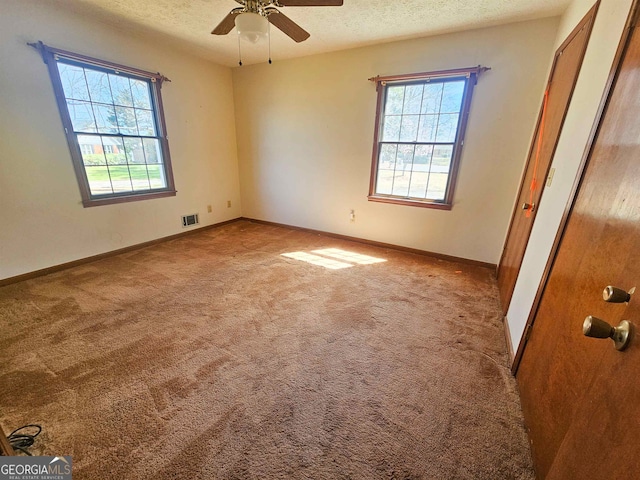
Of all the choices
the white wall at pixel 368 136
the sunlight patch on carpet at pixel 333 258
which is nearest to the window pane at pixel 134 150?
the white wall at pixel 368 136

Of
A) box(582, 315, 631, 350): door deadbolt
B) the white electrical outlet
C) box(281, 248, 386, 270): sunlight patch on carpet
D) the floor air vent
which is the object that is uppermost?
the white electrical outlet

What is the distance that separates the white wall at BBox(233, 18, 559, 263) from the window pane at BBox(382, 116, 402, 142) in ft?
0.64

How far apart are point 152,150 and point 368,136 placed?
2875 millimetres

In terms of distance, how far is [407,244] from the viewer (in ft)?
11.7

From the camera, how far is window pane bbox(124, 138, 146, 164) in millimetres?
3205

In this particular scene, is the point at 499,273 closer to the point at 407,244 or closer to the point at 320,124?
the point at 407,244

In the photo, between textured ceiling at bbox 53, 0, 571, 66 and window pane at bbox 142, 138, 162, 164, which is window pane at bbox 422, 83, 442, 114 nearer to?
textured ceiling at bbox 53, 0, 571, 66

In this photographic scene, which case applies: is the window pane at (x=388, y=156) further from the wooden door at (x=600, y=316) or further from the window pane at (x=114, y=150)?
the window pane at (x=114, y=150)

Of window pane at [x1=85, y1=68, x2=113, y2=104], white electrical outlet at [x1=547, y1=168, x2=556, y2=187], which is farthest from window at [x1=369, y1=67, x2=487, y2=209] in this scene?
window pane at [x1=85, y1=68, x2=113, y2=104]

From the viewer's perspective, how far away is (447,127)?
3.02 m

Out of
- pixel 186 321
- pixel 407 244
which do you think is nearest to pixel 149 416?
pixel 186 321

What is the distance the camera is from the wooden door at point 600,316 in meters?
0.57

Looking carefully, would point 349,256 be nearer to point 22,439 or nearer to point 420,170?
point 420,170

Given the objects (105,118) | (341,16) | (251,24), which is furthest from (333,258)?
(105,118)
